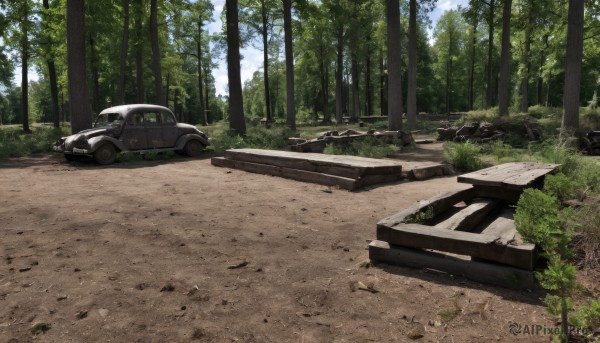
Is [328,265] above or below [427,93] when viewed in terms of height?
below

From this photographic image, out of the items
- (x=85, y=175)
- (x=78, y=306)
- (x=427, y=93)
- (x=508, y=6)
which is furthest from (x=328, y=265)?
(x=427, y=93)

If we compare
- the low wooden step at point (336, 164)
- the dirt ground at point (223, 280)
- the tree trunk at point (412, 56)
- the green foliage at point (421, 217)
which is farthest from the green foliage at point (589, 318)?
the tree trunk at point (412, 56)

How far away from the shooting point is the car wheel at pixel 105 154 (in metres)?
11.7

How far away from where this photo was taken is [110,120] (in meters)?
12.7

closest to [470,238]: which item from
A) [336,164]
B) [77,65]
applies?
[336,164]

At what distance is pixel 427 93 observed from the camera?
52938 mm

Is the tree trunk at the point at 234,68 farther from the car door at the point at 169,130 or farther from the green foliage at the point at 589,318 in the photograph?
the green foliage at the point at 589,318

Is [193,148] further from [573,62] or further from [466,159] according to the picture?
[573,62]

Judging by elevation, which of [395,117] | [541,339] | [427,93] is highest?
[427,93]

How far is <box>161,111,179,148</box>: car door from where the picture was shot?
13305mm

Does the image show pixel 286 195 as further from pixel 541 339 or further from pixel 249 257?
pixel 541 339

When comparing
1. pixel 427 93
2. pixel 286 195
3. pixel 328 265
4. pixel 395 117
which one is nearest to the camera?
pixel 328 265

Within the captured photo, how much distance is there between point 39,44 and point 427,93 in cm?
4378

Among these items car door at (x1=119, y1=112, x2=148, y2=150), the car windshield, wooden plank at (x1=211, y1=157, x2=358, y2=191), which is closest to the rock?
wooden plank at (x1=211, y1=157, x2=358, y2=191)
